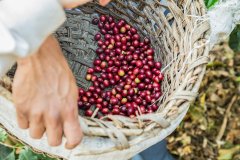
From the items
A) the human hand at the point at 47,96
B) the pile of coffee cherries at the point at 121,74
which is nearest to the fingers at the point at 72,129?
the human hand at the point at 47,96

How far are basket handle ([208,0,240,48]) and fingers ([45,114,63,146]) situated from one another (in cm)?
66

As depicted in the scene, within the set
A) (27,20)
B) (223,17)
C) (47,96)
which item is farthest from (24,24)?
(223,17)

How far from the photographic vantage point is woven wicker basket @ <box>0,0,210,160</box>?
1093 mm

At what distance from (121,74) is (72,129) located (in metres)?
0.70

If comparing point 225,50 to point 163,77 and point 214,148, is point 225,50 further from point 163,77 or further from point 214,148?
point 163,77

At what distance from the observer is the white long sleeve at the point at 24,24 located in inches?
33.7

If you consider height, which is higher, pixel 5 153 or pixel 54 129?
pixel 54 129

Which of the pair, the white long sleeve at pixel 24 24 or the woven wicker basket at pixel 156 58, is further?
the woven wicker basket at pixel 156 58

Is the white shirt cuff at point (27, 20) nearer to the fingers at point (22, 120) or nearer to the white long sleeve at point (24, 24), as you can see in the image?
the white long sleeve at point (24, 24)

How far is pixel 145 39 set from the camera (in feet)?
5.50

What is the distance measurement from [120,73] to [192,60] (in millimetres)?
403

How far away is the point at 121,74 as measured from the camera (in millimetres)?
1657

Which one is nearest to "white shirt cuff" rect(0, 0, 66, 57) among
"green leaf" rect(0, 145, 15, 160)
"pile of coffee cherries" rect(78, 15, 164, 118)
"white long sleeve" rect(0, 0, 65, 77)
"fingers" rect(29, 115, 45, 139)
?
"white long sleeve" rect(0, 0, 65, 77)

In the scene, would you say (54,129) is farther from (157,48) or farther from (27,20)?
(157,48)
